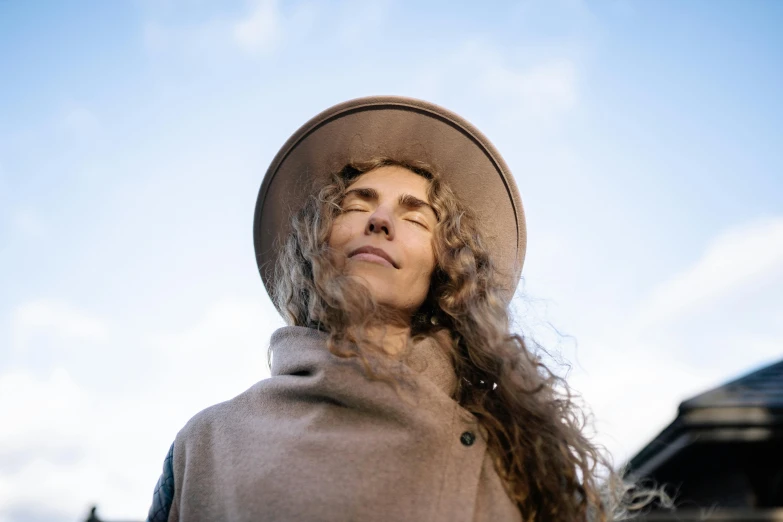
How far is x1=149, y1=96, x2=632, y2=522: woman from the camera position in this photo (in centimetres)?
157

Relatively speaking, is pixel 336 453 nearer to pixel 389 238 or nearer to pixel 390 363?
pixel 390 363

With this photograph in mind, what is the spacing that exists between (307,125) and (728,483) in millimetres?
4737

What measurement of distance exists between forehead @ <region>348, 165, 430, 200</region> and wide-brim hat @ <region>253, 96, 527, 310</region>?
0.33ft

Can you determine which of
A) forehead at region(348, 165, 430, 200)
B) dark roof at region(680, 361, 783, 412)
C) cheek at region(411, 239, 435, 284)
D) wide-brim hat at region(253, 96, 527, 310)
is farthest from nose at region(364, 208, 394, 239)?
dark roof at region(680, 361, 783, 412)

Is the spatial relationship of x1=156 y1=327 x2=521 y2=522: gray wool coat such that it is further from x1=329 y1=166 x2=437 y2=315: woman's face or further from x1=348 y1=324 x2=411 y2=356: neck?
x1=329 y1=166 x2=437 y2=315: woman's face

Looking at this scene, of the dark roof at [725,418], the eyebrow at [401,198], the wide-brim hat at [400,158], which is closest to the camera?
the eyebrow at [401,198]

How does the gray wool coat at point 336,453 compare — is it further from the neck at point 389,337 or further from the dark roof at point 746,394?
the dark roof at point 746,394

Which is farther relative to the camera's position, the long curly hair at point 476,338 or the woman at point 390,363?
the long curly hair at point 476,338

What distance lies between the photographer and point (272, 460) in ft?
5.24

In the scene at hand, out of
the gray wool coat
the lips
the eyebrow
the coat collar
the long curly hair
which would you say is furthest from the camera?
the eyebrow

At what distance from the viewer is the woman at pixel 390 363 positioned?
61.7 inches

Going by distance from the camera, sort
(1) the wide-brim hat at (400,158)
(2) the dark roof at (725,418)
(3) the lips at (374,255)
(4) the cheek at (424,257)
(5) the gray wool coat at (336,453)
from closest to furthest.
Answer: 1. (5) the gray wool coat at (336,453)
2. (3) the lips at (374,255)
3. (4) the cheek at (424,257)
4. (1) the wide-brim hat at (400,158)
5. (2) the dark roof at (725,418)

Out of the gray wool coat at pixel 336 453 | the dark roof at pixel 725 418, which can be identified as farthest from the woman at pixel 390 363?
the dark roof at pixel 725 418

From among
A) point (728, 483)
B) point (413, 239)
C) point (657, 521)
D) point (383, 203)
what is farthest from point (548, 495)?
point (728, 483)
